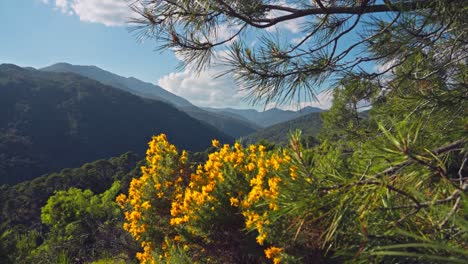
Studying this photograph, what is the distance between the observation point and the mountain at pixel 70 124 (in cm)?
7788

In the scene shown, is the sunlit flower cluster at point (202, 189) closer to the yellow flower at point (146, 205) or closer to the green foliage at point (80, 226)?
the yellow flower at point (146, 205)

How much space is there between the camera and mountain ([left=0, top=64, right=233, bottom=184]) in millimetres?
77875

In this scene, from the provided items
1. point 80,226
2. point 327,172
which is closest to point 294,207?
point 327,172

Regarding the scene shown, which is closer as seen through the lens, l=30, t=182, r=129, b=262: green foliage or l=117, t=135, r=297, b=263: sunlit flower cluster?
l=117, t=135, r=297, b=263: sunlit flower cluster

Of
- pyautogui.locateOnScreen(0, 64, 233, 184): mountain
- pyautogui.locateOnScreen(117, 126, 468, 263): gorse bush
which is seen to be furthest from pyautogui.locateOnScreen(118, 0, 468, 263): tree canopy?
pyautogui.locateOnScreen(0, 64, 233, 184): mountain

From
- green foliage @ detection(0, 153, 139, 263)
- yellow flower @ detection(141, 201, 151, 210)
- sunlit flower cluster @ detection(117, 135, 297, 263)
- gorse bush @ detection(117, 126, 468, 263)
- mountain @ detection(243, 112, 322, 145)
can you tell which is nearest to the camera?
gorse bush @ detection(117, 126, 468, 263)

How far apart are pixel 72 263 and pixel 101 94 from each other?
130525 mm

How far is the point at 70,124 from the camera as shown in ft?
334

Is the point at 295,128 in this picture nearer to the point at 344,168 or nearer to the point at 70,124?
the point at 344,168

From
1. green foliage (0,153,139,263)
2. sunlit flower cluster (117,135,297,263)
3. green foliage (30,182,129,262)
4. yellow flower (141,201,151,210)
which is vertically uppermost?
sunlit flower cluster (117,135,297,263)

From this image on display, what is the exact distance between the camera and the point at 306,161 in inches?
34.5

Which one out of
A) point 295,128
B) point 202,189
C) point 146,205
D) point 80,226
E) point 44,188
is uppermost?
point 295,128

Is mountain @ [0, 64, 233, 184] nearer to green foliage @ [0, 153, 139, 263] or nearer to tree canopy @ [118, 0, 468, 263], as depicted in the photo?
green foliage @ [0, 153, 139, 263]

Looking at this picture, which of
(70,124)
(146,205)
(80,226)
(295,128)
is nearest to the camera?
(295,128)
